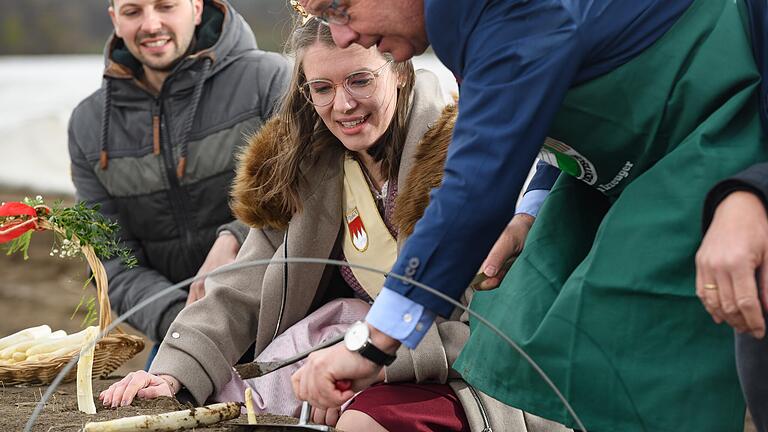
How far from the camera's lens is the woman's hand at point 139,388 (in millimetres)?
2758

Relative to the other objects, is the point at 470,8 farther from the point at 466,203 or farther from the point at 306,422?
the point at 306,422

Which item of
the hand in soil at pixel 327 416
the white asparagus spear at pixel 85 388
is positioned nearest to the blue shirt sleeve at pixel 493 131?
the hand in soil at pixel 327 416

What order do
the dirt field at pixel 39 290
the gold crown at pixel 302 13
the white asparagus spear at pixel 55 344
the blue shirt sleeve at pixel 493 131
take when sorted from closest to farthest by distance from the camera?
the blue shirt sleeve at pixel 493 131 → the gold crown at pixel 302 13 → the white asparagus spear at pixel 55 344 → the dirt field at pixel 39 290

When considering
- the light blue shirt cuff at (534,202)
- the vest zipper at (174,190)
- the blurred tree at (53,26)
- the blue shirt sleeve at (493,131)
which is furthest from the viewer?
the blurred tree at (53,26)

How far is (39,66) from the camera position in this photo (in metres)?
9.30

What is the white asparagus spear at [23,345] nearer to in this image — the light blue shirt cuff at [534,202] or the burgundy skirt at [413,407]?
the burgundy skirt at [413,407]

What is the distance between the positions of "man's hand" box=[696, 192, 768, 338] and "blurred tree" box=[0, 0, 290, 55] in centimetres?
1278

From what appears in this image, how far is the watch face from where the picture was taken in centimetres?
173

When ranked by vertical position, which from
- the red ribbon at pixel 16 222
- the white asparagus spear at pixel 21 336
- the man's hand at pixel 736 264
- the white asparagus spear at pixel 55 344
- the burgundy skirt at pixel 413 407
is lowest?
the white asparagus spear at pixel 21 336

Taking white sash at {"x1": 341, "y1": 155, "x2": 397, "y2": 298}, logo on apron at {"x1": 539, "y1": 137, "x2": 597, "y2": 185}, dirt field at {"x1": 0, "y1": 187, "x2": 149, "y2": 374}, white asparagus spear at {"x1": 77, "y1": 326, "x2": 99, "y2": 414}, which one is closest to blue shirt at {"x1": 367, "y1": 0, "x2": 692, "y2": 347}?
logo on apron at {"x1": 539, "y1": 137, "x2": 597, "y2": 185}

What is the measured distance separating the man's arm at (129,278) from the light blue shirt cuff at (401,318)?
1.88 m

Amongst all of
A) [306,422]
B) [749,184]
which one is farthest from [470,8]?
[306,422]

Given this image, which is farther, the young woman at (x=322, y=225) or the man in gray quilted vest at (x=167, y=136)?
the man in gray quilted vest at (x=167, y=136)

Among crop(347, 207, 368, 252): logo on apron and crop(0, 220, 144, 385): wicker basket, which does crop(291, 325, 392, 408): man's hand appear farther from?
crop(0, 220, 144, 385): wicker basket
